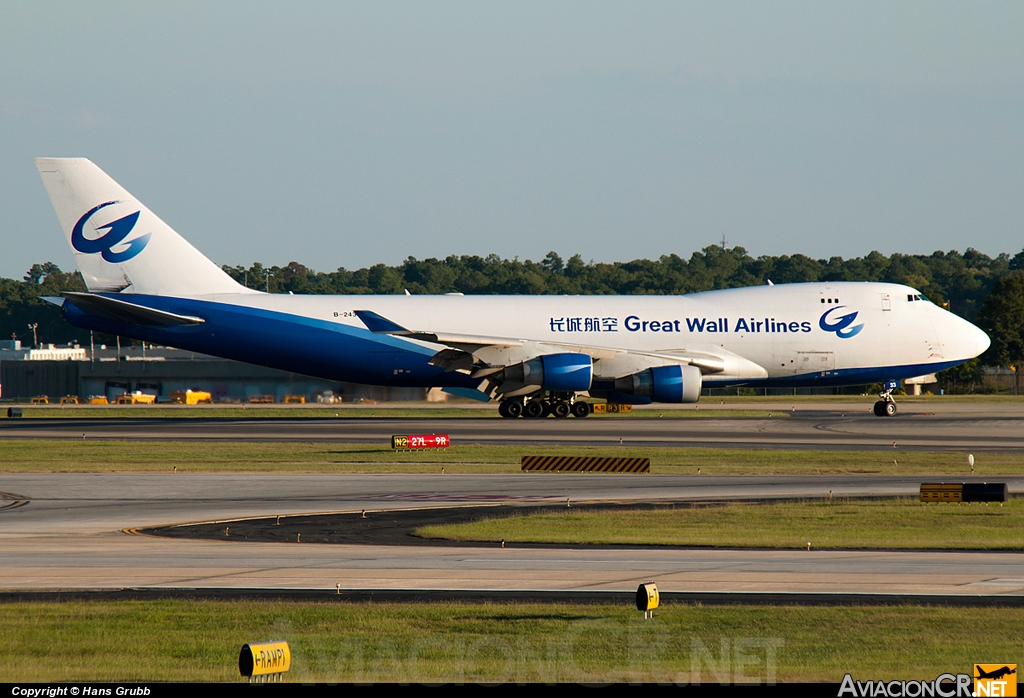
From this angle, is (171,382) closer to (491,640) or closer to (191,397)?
(191,397)

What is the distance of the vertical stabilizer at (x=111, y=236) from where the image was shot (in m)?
51.8

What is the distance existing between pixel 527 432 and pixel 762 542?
26.8m

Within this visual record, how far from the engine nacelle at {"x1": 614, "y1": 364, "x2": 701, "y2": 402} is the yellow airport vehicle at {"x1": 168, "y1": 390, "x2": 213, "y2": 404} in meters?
52.8

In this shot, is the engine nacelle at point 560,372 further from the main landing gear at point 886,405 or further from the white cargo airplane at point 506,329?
the main landing gear at point 886,405

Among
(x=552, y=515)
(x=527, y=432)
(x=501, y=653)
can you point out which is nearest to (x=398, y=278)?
(x=527, y=432)

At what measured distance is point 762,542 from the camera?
2061 centimetres

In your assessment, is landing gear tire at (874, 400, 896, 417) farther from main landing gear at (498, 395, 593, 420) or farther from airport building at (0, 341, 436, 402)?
airport building at (0, 341, 436, 402)

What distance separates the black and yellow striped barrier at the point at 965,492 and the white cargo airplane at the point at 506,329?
26013 millimetres

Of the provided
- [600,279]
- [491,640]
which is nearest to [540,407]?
[491,640]

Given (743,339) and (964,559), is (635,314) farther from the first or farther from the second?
(964,559)

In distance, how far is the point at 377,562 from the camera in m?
18.4

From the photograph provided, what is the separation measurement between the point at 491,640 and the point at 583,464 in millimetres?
21086

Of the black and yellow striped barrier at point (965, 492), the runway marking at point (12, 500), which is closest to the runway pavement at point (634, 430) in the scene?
the black and yellow striped barrier at point (965, 492)

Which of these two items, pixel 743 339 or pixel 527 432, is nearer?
pixel 527 432
